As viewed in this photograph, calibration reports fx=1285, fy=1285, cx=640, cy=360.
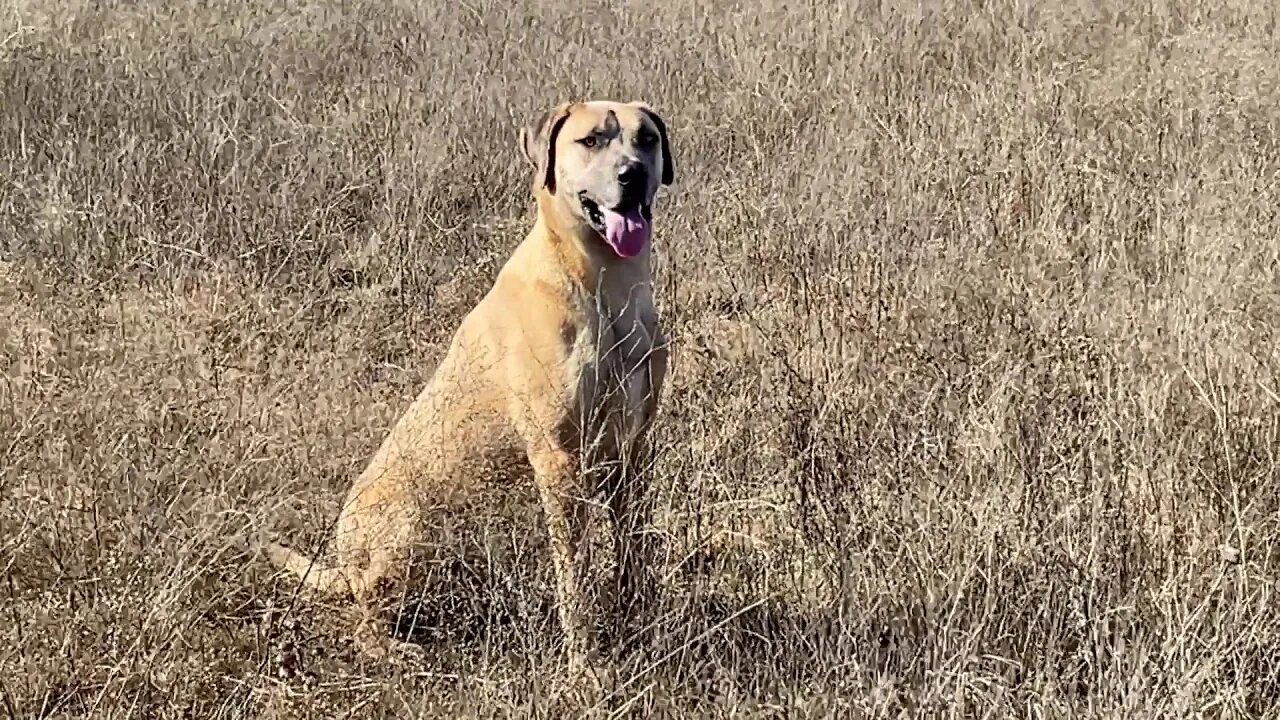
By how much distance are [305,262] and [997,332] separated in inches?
98.5

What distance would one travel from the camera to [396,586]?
2527 mm

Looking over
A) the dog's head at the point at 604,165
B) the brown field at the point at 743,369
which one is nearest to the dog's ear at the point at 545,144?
the dog's head at the point at 604,165

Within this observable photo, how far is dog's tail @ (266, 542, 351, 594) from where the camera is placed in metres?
2.39

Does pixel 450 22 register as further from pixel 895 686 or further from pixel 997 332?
pixel 895 686

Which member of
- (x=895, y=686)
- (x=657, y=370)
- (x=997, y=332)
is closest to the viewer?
(x=895, y=686)

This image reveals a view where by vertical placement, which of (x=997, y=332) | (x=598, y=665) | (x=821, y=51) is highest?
(x=821, y=51)

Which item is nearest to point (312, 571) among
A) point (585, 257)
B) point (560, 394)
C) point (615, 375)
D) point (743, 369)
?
point (560, 394)

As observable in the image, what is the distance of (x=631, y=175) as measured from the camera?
9.68 feet

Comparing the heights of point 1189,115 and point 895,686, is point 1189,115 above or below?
above

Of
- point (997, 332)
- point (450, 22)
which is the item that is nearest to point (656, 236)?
point (997, 332)

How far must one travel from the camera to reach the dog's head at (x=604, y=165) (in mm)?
2932

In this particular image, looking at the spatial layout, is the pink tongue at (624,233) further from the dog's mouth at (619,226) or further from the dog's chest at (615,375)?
the dog's chest at (615,375)

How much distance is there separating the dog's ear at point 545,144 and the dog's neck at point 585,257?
0.08 metres

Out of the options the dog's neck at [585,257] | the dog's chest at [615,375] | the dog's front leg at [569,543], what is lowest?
the dog's front leg at [569,543]
